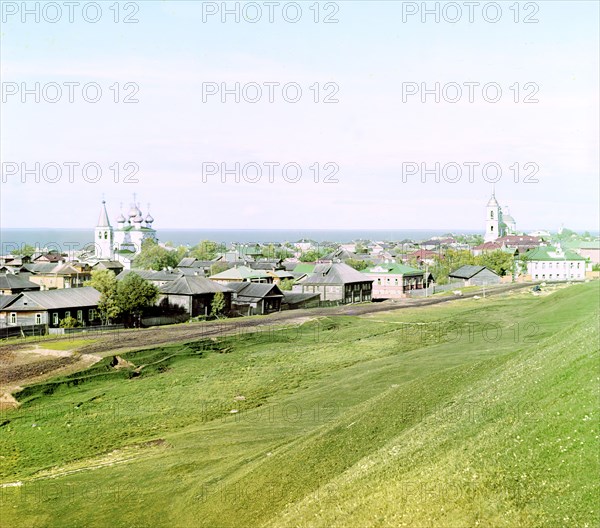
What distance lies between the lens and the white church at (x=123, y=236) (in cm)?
12856

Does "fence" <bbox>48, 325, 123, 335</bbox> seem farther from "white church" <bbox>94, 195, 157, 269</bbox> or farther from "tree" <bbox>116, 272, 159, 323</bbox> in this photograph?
"white church" <bbox>94, 195, 157, 269</bbox>

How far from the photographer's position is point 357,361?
40781 mm

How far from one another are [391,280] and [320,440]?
71293 millimetres

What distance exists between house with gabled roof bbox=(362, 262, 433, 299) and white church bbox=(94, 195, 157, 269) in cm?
5136

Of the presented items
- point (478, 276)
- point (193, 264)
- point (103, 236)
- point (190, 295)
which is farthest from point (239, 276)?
point (103, 236)

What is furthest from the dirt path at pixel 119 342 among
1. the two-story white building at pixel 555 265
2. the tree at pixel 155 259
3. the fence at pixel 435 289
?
the tree at pixel 155 259

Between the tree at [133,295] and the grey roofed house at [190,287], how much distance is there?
5092 mm

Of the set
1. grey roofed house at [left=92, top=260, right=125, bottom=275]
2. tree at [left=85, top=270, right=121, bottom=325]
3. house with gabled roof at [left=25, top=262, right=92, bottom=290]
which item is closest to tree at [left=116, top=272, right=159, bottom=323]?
tree at [left=85, top=270, right=121, bottom=325]

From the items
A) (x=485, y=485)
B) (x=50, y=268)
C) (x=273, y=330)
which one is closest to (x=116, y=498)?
(x=485, y=485)

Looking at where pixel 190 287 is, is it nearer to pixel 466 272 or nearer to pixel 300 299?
pixel 300 299

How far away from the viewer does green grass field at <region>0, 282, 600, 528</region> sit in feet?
51.2

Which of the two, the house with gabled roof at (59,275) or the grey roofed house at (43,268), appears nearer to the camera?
the house with gabled roof at (59,275)

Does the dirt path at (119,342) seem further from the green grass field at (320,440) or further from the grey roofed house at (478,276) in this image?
the grey roofed house at (478,276)

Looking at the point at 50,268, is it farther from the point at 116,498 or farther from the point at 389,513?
the point at 389,513
